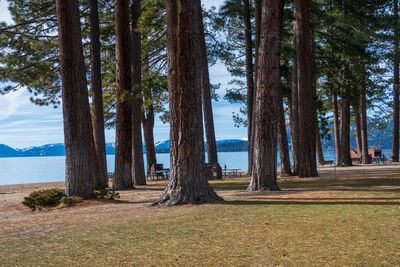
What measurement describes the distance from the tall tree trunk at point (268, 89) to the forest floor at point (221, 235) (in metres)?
2.53

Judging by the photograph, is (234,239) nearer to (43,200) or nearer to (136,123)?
(43,200)

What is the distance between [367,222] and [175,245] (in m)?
3.20

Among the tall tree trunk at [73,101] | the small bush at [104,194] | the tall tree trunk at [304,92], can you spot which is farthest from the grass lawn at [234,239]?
the tall tree trunk at [304,92]

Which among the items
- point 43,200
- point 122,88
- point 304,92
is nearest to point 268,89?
point 304,92

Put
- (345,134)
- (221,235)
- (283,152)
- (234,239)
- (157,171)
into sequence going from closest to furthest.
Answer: (234,239)
(221,235)
(283,152)
(157,171)
(345,134)

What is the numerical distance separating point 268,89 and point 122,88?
21.4ft

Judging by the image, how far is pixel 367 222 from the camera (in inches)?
259

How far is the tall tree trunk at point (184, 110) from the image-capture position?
32.4ft

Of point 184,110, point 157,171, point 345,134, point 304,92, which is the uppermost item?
point 304,92

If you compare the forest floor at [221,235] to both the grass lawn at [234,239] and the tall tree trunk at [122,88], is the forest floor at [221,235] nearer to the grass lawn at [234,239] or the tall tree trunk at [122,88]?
the grass lawn at [234,239]

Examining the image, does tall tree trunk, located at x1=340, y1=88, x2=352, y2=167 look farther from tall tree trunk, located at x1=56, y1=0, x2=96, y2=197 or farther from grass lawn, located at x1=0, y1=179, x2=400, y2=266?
tall tree trunk, located at x1=56, y1=0, x2=96, y2=197

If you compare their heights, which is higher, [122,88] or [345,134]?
[122,88]

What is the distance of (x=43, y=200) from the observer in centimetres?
1148

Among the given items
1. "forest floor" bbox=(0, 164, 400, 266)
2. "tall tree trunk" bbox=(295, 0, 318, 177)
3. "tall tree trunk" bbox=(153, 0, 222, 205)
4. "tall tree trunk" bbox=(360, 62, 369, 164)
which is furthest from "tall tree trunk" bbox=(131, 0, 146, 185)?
"tall tree trunk" bbox=(360, 62, 369, 164)
